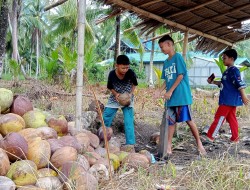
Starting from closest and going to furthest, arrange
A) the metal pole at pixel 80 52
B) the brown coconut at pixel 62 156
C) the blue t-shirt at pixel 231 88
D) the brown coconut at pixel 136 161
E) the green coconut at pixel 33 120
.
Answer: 1. the brown coconut at pixel 62 156
2. the green coconut at pixel 33 120
3. the brown coconut at pixel 136 161
4. the metal pole at pixel 80 52
5. the blue t-shirt at pixel 231 88

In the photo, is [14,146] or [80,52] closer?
[14,146]

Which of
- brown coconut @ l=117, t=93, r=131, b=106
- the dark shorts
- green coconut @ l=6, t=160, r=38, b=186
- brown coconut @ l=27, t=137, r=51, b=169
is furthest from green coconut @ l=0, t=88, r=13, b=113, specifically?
the dark shorts

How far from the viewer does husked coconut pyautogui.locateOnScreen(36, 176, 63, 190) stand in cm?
232

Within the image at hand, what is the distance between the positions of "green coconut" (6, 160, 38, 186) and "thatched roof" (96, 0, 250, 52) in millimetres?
2509

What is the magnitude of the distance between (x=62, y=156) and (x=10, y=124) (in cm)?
55

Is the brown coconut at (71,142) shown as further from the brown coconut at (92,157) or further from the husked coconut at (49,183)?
the husked coconut at (49,183)

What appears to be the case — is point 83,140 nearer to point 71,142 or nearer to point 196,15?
point 71,142

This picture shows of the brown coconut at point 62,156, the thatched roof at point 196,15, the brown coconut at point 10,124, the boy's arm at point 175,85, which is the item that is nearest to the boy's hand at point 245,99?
the boy's arm at point 175,85

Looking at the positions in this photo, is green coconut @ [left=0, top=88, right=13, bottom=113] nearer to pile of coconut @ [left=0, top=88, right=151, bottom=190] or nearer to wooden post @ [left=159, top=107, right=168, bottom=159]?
pile of coconut @ [left=0, top=88, right=151, bottom=190]

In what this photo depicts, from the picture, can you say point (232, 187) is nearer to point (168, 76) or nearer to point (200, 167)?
point (200, 167)

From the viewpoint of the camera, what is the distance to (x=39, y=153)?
2.59 metres

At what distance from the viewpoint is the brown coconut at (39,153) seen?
257 centimetres

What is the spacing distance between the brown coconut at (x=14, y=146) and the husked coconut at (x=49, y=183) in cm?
24

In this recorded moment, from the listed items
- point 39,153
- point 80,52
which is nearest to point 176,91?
point 80,52
